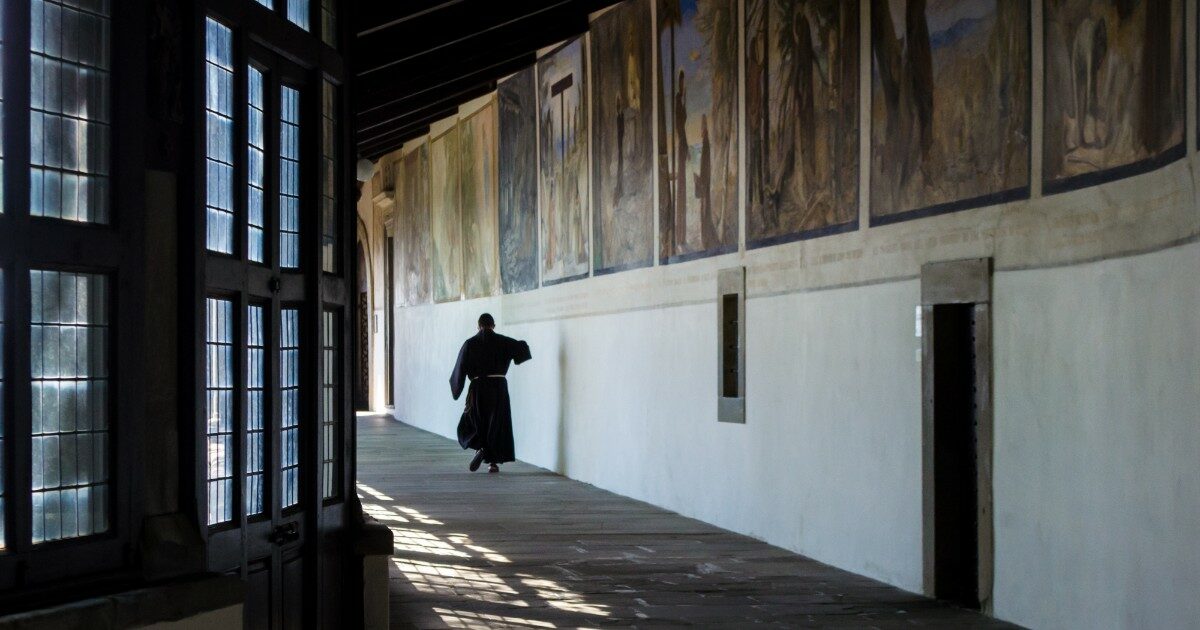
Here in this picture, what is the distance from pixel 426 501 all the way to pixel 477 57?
553 cm

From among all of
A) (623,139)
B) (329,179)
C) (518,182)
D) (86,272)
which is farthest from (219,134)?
(518,182)

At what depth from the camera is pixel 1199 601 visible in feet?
22.3

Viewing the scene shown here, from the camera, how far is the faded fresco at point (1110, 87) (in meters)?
7.14

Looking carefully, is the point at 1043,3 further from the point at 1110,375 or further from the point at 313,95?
the point at 313,95

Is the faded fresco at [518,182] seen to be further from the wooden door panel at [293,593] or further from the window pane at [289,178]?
the wooden door panel at [293,593]

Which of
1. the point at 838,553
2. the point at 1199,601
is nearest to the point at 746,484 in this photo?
the point at 838,553

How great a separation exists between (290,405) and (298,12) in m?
1.77

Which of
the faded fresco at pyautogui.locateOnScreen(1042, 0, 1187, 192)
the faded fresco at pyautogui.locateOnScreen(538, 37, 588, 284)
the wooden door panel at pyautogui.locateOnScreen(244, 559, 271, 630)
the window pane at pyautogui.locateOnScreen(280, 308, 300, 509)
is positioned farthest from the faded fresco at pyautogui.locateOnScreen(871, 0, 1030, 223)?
the faded fresco at pyautogui.locateOnScreen(538, 37, 588, 284)

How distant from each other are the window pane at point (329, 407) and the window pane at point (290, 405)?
267 mm

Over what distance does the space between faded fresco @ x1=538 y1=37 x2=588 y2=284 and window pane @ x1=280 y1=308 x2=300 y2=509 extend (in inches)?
411

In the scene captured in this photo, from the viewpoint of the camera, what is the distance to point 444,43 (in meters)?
15.2

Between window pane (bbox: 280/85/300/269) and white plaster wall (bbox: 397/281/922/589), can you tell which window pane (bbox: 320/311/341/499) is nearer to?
window pane (bbox: 280/85/300/269)

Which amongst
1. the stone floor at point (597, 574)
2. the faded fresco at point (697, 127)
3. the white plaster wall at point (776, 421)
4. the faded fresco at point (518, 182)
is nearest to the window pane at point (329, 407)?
the stone floor at point (597, 574)

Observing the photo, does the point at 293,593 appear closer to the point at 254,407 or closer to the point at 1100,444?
the point at 254,407
